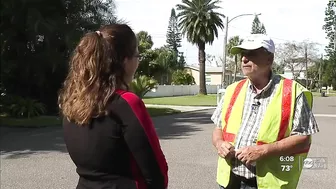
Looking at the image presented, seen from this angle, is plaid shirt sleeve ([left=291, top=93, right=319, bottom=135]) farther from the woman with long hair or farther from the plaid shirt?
the woman with long hair

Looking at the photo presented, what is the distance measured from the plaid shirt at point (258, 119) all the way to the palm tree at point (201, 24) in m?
49.5

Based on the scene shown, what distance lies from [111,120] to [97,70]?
24 cm

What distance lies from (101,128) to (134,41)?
1.50 ft

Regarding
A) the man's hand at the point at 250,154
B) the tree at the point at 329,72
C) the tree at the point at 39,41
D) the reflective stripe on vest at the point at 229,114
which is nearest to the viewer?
the man's hand at the point at 250,154

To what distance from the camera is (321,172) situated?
26.9ft

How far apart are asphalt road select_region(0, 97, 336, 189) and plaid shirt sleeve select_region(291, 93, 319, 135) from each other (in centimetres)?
413

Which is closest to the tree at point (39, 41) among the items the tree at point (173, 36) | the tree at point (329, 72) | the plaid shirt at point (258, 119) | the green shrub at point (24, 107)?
the green shrub at point (24, 107)

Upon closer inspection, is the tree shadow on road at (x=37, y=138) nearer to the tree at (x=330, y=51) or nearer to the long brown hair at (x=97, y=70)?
the long brown hair at (x=97, y=70)

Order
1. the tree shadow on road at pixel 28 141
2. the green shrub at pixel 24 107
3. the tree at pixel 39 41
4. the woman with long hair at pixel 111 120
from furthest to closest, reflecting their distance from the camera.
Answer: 1. the green shrub at pixel 24 107
2. the tree at pixel 39 41
3. the tree shadow on road at pixel 28 141
4. the woman with long hair at pixel 111 120

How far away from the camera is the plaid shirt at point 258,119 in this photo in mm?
2862

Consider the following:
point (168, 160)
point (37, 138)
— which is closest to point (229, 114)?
point (168, 160)

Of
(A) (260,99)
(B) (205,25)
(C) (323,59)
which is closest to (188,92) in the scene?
(B) (205,25)

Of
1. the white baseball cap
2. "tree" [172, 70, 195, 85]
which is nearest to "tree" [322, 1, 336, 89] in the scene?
"tree" [172, 70, 195, 85]
